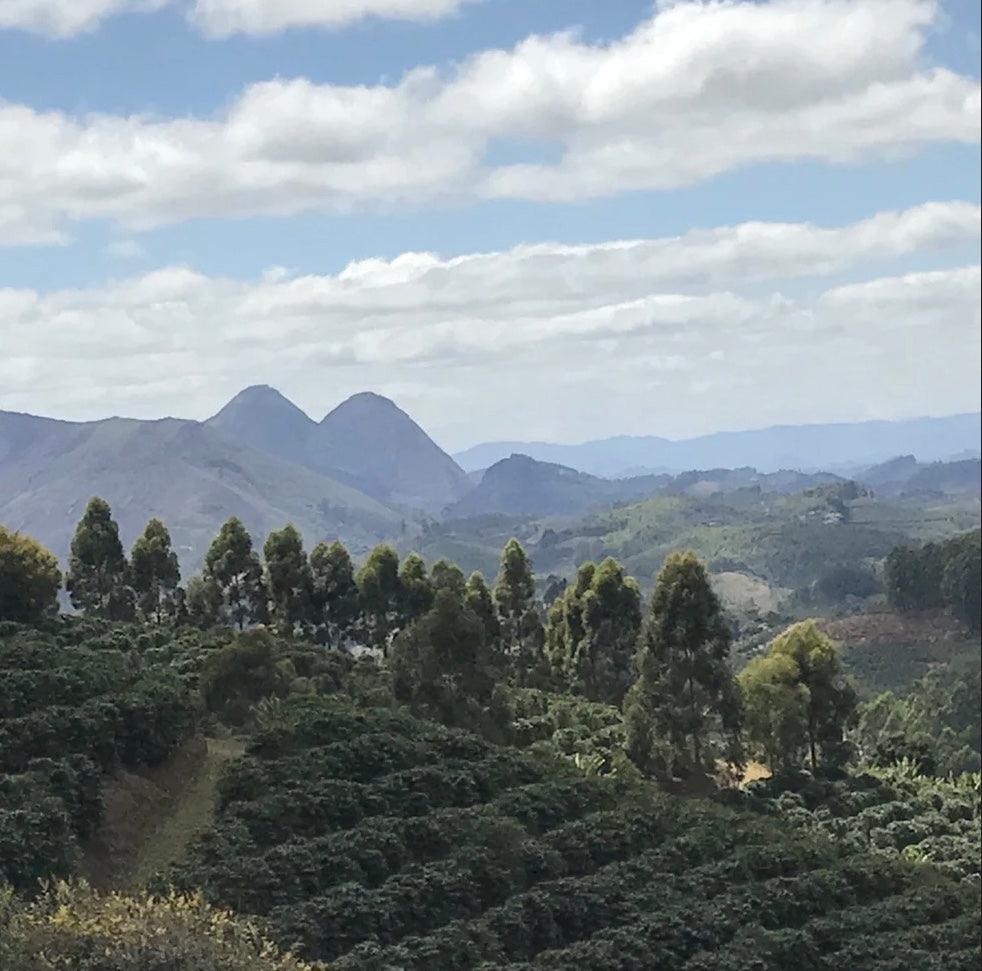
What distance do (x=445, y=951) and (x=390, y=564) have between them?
2173 centimetres

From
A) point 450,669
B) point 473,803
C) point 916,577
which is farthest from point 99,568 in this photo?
point 916,577

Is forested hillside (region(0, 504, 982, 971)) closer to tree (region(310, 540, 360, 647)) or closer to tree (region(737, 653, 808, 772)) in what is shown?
tree (region(737, 653, 808, 772))

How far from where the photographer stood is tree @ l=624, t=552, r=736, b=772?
78.2 feet

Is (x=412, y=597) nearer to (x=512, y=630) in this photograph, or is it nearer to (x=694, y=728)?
(x=512, y=630)

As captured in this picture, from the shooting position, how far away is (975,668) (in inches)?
2751

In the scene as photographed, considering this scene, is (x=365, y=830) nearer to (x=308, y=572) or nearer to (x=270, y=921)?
(x=270, y=921)

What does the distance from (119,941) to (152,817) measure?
9.30 m

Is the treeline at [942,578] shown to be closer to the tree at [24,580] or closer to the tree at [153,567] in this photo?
the tree at [153,567]

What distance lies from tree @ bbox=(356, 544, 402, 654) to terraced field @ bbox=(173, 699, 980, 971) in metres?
14.5

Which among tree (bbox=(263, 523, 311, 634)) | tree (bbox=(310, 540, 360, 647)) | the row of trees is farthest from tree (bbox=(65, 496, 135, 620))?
tree (bbox=(310, 540, 360, 647))

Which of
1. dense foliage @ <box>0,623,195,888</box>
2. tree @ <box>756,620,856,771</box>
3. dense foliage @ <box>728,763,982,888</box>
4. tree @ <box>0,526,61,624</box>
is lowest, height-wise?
dense foliage @ <box>728,763,982,888</box>

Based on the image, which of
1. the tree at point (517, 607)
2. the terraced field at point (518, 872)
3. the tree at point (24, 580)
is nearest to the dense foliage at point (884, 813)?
the terraced field at point (518, 872)

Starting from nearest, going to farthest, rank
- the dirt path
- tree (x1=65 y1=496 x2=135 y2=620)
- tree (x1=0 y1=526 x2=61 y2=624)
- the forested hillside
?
the forested hillside < the dirt path < tree (x1=0 y1=526 x2=61 y2=624) < tree (x1=65 y1=496 x2=135 y2=620)

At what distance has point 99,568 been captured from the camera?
33.7 metres
